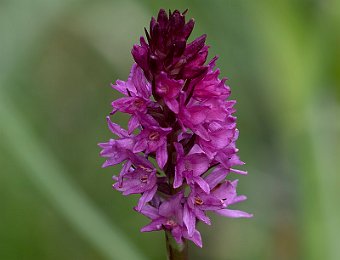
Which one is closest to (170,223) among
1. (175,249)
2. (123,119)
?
(175,249)

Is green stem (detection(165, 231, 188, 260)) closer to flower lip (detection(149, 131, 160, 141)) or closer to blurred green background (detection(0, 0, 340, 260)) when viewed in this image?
flower lip (detection(149, 131, 160, 141))

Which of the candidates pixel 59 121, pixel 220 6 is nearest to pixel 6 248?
pixel 59 121

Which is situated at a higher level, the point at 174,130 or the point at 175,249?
the point at 174,130

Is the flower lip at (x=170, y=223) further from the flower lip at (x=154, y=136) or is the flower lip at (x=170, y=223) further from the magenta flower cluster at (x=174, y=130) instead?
the flower lip at (x=154, y=136)

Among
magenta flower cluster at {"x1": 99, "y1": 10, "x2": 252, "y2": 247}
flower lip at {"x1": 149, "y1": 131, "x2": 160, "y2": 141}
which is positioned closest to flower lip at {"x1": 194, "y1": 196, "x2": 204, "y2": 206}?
magenta flower cluster at {"x1": 99, "y1": 10, "x2": 252, "y2": 247}

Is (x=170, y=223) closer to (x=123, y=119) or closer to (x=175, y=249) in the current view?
(x=175, y=249)
